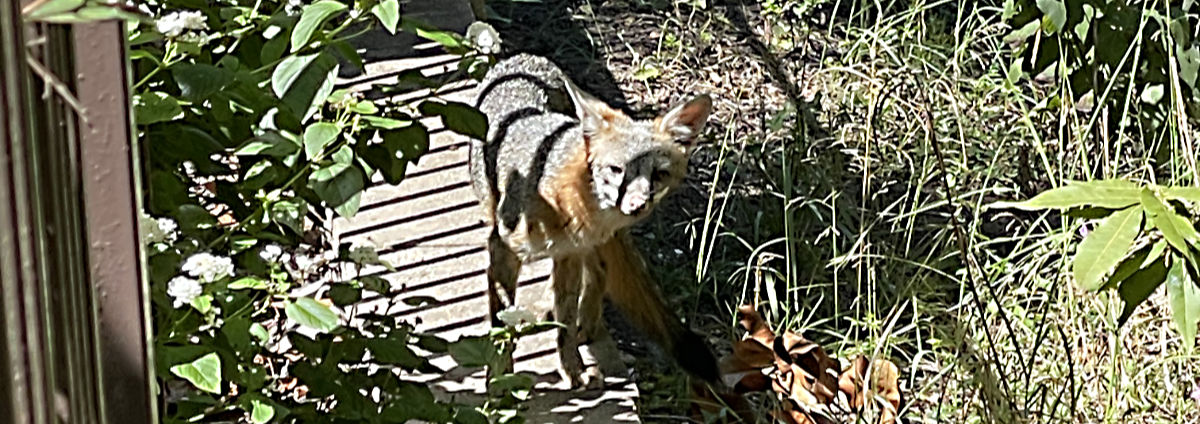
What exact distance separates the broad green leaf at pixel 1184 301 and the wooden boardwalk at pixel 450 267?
1.63 m

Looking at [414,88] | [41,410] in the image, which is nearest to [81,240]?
[41,410]

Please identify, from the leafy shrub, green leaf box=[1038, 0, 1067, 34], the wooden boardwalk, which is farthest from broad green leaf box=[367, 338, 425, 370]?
green leaf box=[1038, 0, 1067, 34]

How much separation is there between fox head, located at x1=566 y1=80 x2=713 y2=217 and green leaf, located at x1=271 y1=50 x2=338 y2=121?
6.83 feet

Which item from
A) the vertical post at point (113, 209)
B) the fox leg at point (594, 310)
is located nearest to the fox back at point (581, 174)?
the fox leg at point (594, 310)

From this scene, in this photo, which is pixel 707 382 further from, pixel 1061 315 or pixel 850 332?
pixel 1061 315

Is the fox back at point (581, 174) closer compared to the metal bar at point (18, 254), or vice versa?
the metal bar at point (18, 254)

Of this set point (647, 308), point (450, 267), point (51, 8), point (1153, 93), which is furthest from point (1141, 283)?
point (1153, 93)

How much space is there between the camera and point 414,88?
2.52m

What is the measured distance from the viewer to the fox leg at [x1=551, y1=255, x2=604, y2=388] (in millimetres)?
4039

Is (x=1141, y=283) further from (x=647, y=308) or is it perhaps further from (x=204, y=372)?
(x=647, y=308)

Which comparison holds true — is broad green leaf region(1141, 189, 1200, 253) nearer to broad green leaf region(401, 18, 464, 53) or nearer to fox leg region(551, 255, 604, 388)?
broad green leaf region(401, 18, 464, 53)

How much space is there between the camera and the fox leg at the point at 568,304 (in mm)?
4039

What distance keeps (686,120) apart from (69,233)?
3501mm

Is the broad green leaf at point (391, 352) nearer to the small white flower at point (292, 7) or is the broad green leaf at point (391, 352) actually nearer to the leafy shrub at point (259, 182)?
the leafy shrub at point (259, 182)
